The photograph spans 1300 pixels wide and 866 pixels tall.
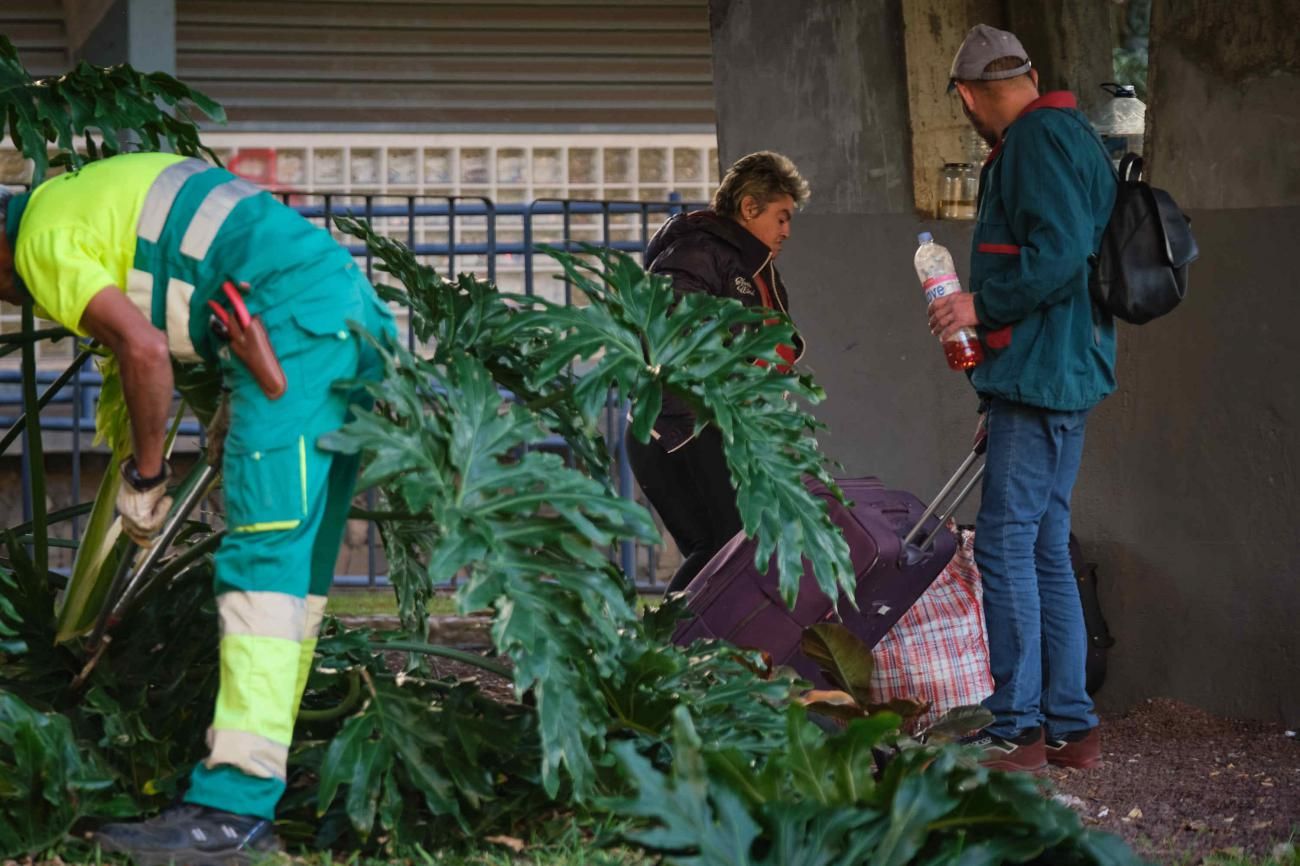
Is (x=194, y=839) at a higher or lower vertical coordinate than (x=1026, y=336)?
lower

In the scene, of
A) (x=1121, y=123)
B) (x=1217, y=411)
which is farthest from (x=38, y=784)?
(x=1121, y=123)

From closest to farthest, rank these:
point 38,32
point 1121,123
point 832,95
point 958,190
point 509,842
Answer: point 509,842, point 958,190, point 832,95, point 1121,123, point 38,32

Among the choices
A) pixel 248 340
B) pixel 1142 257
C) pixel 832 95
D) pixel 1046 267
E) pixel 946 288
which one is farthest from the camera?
pixel 832 95

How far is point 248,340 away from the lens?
3.32 metres

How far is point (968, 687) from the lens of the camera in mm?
5059

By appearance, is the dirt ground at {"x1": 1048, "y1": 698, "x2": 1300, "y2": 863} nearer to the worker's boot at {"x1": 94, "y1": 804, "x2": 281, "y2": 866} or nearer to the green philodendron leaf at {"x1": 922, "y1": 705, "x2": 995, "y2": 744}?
the green philodendron leaf at {"x1": 922, "y1": 705, "x2": 995, "y2": 744}

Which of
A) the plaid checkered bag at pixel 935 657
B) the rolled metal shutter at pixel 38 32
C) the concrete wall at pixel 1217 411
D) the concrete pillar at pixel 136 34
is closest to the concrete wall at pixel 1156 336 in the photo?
the concrete wall at pixel 1217 411

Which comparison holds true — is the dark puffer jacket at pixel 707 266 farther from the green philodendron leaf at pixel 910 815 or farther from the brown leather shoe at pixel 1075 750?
the green philodendron leaf at pixel 910 815

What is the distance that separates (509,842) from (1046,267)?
6.24 feet

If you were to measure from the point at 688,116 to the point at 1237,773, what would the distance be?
7581 mm

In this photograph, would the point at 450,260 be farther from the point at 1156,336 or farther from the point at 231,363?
the point at 231,363

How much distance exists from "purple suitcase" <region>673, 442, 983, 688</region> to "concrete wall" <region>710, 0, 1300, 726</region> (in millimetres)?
869

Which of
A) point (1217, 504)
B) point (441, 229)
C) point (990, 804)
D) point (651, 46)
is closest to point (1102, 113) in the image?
point (1217, 504)

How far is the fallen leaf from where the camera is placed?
3611 mm
